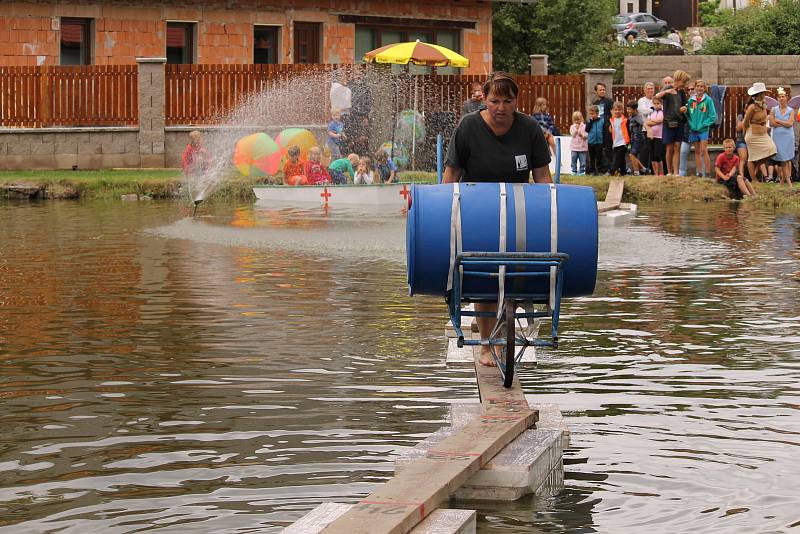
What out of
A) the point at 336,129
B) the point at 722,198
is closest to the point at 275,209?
the point at 336,129

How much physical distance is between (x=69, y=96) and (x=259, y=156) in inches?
327

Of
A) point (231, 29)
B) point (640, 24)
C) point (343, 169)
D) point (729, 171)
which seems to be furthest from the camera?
point (640, 24)

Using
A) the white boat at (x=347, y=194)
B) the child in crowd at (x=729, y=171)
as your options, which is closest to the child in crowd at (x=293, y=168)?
the white boat at (x=347, y=194)

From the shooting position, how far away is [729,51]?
54.2 metres

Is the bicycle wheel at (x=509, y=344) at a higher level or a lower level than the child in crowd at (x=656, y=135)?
lower

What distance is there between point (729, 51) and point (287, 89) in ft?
68.9

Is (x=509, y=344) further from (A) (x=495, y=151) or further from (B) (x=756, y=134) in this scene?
(B) (x=756, y=134)

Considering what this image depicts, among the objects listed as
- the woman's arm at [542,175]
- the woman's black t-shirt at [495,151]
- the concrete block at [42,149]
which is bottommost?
the woman's arm at [542,175]

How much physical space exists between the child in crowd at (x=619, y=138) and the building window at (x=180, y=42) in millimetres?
13922

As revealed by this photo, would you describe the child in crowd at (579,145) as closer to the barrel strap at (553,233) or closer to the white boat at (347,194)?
the white boat at (347,194)

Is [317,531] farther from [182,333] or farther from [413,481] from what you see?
[182,333]

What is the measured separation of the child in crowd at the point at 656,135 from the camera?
31.3m

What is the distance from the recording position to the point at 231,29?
4262 cm

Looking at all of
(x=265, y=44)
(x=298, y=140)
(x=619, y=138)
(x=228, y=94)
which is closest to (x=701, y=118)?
(x=619, y=138)
